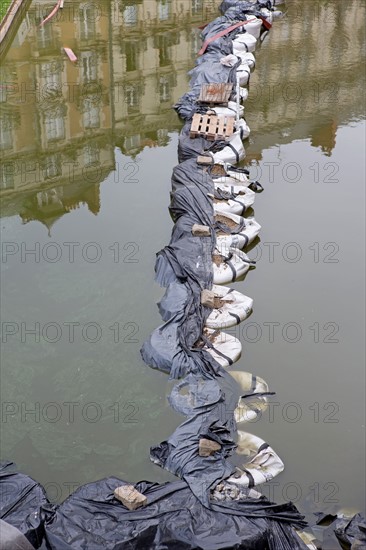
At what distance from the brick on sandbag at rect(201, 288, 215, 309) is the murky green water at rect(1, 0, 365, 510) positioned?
594mm

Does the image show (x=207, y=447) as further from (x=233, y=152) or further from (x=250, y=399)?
(x=233, y=152)

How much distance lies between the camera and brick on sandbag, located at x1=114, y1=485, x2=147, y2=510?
730cm

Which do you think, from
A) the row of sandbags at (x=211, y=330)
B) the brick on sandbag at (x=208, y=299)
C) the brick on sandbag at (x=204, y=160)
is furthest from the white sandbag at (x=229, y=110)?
the brick on sandbag at (x=208, y=299)

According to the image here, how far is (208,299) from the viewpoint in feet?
33.5

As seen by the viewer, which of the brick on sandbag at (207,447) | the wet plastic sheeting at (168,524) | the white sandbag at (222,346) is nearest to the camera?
the wet plastic sheeting at (168,524)

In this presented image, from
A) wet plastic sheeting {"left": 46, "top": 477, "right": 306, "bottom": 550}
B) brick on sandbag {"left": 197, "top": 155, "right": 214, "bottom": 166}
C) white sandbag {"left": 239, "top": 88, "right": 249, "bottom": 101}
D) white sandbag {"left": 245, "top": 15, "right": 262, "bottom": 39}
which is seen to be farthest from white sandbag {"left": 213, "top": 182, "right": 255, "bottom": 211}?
white sandbag {"left": 245, "top": 15, "right": 262, "bottom": 39}

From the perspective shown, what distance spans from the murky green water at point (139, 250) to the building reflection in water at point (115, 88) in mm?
54

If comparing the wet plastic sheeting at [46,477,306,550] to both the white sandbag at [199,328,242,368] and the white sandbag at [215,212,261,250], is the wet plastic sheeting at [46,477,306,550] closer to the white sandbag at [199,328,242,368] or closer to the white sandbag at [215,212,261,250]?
the white sandbag at [199,328,242,368]

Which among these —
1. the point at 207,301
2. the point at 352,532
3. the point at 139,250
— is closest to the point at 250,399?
the point at 207,301

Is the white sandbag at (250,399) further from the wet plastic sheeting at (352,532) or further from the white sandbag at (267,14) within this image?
the white sandbag at (267,14)

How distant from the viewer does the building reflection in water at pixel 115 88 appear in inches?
569

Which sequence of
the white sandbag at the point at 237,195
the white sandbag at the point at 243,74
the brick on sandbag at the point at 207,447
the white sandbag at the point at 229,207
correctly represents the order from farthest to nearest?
the white sandbag at the point at 243,74
the white sandbag at the point at 237,195
the white sandbag at the point at 229,207
the brick on sandbag at the point at 207,447

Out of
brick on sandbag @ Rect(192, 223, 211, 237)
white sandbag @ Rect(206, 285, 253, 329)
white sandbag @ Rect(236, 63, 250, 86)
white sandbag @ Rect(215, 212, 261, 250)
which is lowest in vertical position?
white sandbag @ Rect(206, 285, 253, 329)

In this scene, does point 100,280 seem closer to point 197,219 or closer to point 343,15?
point 197,219
